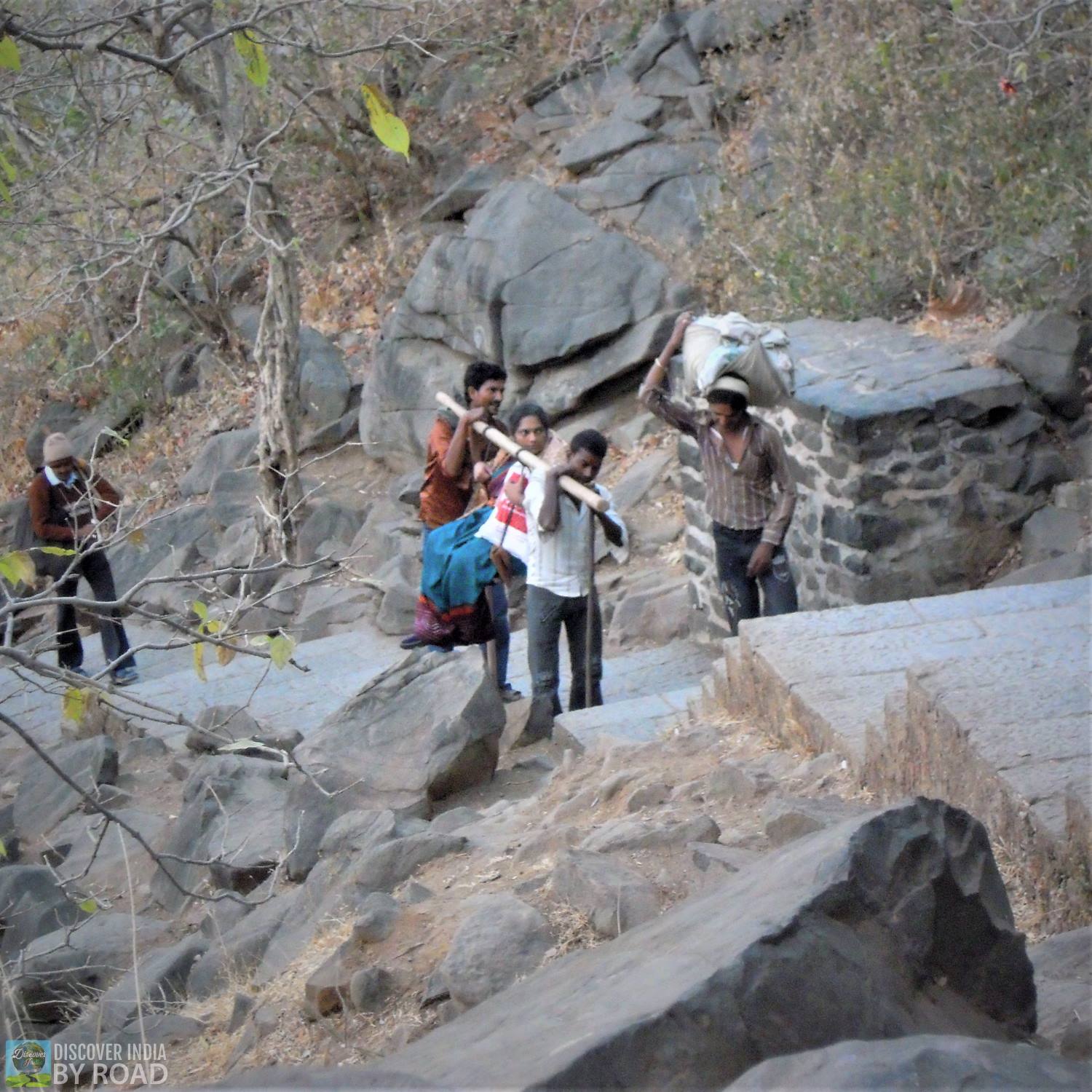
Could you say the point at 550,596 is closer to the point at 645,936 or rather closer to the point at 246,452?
the point at 645,936

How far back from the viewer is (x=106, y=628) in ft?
31.3

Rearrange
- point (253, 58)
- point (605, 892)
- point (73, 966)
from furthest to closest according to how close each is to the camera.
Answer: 1. point (73, 966)
2. point (605, 892)
3. point (253, 58)

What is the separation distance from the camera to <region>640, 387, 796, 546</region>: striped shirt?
20.6ft

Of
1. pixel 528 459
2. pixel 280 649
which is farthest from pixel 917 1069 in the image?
pixel 528 459

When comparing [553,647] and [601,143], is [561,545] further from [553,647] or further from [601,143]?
[601,143]

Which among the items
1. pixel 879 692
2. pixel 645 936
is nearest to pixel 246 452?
pixel 879 692

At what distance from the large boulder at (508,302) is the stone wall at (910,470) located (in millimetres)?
4700

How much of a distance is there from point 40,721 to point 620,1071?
849 centimetres

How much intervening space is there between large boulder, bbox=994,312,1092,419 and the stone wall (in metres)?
0.13

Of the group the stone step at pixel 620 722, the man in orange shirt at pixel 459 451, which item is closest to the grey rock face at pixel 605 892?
the stone step at pixel 620 722

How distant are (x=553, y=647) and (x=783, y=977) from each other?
15.2 feet

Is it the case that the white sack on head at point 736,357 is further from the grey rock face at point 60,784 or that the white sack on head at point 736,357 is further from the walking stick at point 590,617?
the grey rock face at point 60,784

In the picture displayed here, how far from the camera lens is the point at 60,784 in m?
7.92

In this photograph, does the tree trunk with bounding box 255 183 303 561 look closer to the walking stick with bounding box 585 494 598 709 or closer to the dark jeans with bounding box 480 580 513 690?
the dark jeans with bounding box 480 580 513 690
